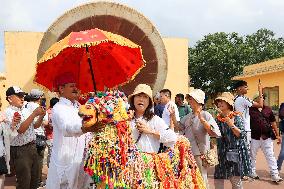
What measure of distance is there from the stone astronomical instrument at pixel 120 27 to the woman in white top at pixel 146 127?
3.71 metres

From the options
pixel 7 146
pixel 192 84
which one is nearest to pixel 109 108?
pixel 7 146

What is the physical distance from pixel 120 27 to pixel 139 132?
4906 millimetres

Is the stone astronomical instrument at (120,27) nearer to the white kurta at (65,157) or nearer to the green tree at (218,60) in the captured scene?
the white kurta at (65,157)

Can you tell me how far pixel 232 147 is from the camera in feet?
19.2

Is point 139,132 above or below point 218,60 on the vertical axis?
below

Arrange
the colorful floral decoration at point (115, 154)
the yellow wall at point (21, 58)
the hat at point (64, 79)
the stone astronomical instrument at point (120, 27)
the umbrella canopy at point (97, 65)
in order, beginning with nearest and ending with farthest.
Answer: the colorful floral decoration at point (115, 154) < the hat at point (64, 79) < the umbrella canopy at point (97, 65) < the stone astronomical instrument at point (120, 27) < the yellow wall at point (21, 58)

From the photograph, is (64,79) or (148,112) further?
(148,112)

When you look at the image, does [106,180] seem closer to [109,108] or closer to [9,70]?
[109,108]

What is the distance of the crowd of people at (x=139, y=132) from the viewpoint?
3.51 m

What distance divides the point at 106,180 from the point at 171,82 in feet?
35.8

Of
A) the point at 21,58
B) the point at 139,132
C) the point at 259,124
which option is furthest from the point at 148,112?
the point at 21,58

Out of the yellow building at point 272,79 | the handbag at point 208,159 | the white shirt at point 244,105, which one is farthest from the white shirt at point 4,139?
the yellow building at point 272,79

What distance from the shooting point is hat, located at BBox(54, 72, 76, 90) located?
371cm

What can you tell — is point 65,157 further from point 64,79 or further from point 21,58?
point 21,58
